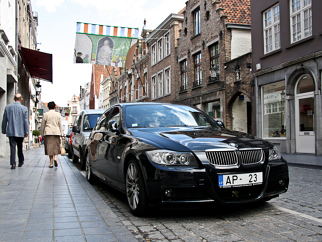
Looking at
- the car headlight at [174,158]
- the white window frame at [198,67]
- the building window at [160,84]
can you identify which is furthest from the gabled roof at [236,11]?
the car headlight at [174,158]

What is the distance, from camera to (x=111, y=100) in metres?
60.0

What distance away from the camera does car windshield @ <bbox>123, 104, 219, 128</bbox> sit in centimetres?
528

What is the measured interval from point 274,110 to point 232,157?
13.4 m

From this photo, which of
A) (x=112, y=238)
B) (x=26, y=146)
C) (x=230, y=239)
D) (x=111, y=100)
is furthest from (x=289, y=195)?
(x=111, y=100)

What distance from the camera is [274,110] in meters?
16.5

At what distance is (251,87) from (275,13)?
12.4 ft

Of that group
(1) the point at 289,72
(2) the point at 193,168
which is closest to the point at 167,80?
(1) the point at 289,72

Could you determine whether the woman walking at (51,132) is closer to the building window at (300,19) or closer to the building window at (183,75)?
the building window at (300,19)

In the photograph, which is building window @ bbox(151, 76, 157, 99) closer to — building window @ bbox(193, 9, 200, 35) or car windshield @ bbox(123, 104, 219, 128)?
building window @ bbox(193, 9, 200, 35)

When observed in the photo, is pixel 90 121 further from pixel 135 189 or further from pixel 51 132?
pixel 135 189

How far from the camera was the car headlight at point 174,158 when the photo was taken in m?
3.88

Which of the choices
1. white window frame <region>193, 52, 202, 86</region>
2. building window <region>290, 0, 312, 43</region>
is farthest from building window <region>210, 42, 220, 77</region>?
building window <region>290, 0, 312, 43</region>

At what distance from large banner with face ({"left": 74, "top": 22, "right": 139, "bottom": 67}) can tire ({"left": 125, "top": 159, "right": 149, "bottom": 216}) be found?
18573 millimetres

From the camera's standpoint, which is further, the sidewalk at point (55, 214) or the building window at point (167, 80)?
the building window at point (167, 80)
